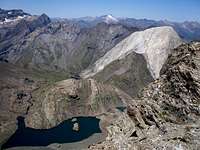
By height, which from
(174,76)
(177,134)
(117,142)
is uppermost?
(174,76)

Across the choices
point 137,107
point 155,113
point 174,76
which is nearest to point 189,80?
point 174,76

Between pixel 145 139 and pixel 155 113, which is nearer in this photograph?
pixel 145 139

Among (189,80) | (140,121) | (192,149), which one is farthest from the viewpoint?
(140,121)

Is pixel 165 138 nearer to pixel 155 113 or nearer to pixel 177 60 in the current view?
pixel 155 113

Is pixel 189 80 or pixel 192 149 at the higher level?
pixel 189 80

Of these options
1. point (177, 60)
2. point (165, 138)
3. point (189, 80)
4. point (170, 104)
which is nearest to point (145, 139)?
point (165, 138)

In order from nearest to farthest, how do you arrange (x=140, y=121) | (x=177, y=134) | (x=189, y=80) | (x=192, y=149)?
(x=192, y=149) → (x=177, y=134) → (x=189, y=80) → (x=140, y=121)

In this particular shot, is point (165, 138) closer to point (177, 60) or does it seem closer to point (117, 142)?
point (117, 142)
